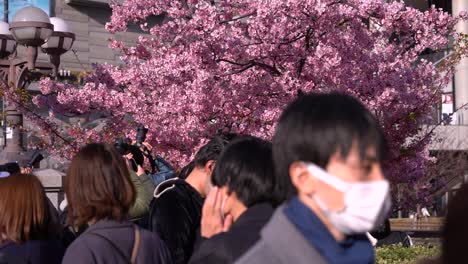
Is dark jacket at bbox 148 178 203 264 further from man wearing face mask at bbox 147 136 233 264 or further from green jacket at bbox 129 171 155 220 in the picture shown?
green jacket at bbox 129 171 155 220

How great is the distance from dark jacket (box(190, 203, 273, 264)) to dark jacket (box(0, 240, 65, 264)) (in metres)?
1.28

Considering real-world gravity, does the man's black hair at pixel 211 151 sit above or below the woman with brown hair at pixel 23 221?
above

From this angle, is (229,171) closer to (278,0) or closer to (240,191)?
(240,191)

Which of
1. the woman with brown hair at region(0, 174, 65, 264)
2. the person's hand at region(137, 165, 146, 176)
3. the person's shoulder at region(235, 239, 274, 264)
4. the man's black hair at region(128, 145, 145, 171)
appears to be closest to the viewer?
the person's shoulder at region(235, 239, 274, 264)

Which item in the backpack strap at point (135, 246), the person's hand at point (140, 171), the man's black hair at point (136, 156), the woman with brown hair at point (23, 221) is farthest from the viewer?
the man's black hair at point (136, 156)

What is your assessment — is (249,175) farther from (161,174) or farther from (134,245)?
(161,174)

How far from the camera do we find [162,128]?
12375 millimetres

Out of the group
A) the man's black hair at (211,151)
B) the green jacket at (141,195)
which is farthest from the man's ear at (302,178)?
the green jacket at (141,195)

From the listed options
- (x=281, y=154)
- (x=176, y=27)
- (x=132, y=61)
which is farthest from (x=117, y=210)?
(x=132, y=61)

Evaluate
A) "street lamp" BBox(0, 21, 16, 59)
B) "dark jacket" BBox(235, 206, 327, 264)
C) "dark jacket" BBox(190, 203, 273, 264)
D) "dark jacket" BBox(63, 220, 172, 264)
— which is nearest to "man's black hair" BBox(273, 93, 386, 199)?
"dark jacket" BBox(235, 206, 327, 264)

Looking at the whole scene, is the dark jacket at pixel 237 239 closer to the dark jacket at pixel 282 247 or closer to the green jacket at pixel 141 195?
the dark jacket at pixel 282 247

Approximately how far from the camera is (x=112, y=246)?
11.9ft

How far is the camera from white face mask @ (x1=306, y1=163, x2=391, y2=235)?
6.76ft

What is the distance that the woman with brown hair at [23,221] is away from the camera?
413 centimetres
